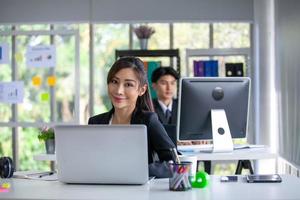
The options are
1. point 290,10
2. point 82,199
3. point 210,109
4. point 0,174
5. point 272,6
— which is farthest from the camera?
point 272,6

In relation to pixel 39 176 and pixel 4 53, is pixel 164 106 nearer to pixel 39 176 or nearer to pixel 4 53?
pixel 4 53

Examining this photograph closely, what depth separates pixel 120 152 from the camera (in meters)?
2.10

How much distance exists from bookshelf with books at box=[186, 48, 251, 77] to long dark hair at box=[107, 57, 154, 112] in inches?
110

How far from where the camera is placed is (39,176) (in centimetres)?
244

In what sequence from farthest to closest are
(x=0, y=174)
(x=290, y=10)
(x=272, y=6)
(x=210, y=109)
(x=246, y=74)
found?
1. (x=246, y=74)
2. (x=272, y=6)
3. (x=290, y=10)
4. (x=210, y=109)
5. (x=0, y=174)

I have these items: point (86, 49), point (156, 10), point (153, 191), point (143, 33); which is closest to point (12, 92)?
point (86, 49)

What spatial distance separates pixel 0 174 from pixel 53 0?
3503 mm

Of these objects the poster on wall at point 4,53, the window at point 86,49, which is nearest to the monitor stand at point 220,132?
the window at point 86,49

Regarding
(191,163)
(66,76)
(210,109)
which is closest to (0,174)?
(191,163)

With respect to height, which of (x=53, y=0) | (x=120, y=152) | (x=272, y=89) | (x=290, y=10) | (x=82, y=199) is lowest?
(x=82, y=199)

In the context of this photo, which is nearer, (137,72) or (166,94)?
(137,72)

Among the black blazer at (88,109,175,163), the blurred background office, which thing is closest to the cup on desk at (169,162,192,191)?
the black blazer at (88,109,175,163)

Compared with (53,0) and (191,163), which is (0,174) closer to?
(191,163)

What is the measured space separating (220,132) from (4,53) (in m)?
3.18
